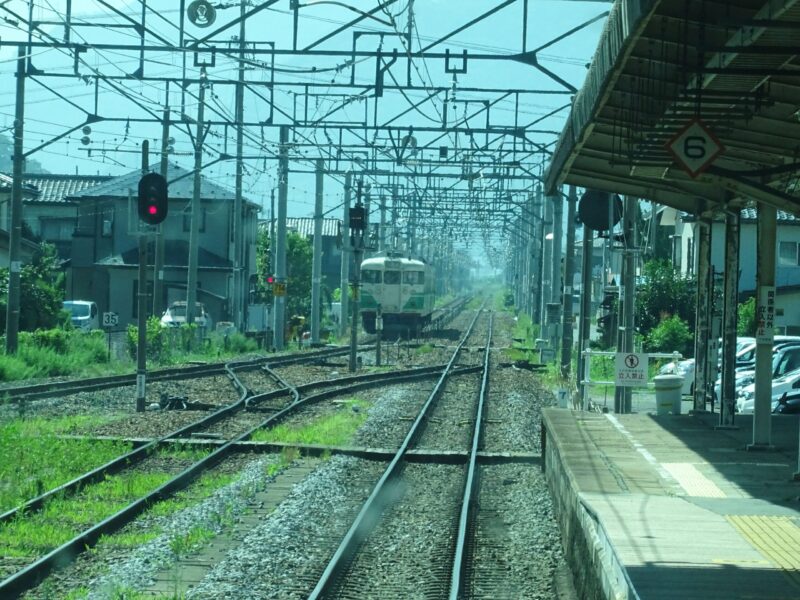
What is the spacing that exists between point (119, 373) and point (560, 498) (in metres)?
17.9

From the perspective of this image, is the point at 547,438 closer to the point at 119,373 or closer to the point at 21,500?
the point at 21,500

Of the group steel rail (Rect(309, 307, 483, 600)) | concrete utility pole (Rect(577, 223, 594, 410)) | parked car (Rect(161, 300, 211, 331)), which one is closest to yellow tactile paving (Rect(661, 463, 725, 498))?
steel rail (Rect(309, 307, 483, 600))

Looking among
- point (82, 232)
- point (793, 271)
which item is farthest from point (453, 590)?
point (82, 232)

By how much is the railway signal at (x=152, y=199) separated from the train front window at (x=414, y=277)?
28406mm

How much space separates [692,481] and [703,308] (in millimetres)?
5268

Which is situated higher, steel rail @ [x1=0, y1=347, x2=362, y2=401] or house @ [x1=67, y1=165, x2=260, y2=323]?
house @ [x1=67, y1=165, x2=260, y2=323]

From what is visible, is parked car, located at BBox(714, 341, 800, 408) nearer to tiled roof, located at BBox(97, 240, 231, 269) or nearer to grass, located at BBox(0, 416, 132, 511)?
grass, located at BBox(0, 416, 132, 511)

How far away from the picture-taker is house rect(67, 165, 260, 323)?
164 ft

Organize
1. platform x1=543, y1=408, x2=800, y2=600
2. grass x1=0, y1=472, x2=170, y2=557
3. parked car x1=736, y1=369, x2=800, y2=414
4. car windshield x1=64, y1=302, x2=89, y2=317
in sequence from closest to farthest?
platform x1=543, y1=408, x2=800, y2=600 → grass x1=0, y1=472, x2=170, y2=557 → parked car x1=736, y1=369, x2=800, y2=414 → car windshield x1=64, y1=302, x2=89, y2=317

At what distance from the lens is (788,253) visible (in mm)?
36750

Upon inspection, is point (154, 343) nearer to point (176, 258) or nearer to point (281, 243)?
point (281, 243)

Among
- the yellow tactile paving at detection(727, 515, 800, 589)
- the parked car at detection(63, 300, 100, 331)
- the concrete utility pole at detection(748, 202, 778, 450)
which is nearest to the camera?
the yellow tactile paving at detection(727, 515, 800, 589)

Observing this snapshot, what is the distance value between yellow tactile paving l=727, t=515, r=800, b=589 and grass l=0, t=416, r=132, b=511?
20.3 feet

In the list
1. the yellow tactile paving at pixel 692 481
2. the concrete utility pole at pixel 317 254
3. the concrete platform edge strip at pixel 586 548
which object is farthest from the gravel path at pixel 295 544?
the concrete utility pole at pixel 317 254
